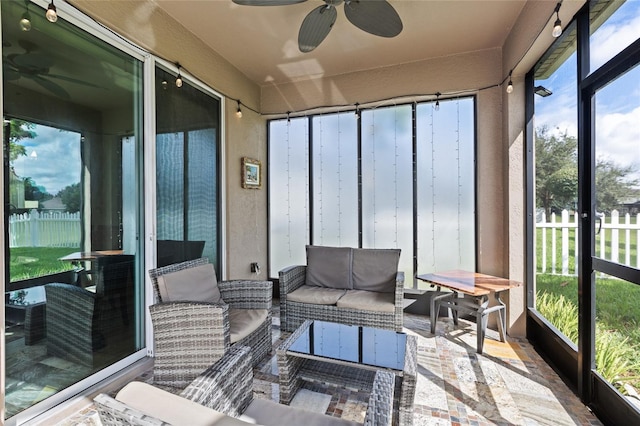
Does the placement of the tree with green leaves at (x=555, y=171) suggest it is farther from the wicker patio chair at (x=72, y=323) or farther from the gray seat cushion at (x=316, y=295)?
the wicker patio chair at (x=72, y=323)

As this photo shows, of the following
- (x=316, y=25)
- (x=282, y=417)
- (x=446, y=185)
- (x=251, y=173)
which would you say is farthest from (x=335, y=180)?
(x=282, y=417)

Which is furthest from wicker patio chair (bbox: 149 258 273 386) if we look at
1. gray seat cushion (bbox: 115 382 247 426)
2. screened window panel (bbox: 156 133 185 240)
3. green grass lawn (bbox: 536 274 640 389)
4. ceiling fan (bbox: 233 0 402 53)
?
green grass lawn (bbox: 536 274 640 389)

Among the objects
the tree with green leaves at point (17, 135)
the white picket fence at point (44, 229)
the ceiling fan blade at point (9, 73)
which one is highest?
the ceiling fan blade at point (9, 73)

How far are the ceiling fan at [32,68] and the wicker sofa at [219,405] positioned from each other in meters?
2.11

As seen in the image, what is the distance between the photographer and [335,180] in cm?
426

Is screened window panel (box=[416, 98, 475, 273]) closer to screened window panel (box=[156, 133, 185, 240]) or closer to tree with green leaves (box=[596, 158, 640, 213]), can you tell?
tree with green leaves (box=[596, 158, 640, 213])

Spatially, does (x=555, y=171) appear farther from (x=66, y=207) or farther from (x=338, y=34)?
(x=66, y=207)

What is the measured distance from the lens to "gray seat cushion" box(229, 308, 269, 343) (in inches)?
88.7

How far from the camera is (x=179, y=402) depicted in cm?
87

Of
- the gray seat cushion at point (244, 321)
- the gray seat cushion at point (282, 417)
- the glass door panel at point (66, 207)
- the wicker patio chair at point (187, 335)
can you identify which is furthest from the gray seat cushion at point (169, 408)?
the glass door panel at point (66, 207)

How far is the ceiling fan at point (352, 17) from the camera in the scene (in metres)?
2.15

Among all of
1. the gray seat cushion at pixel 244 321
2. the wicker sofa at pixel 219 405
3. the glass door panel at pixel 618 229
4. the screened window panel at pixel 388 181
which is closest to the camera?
the wicker sofa at pixel 219 405

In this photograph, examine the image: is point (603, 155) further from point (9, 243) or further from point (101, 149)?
point (9, 243)

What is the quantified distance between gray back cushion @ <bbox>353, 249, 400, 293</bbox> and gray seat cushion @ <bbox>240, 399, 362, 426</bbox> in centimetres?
214
